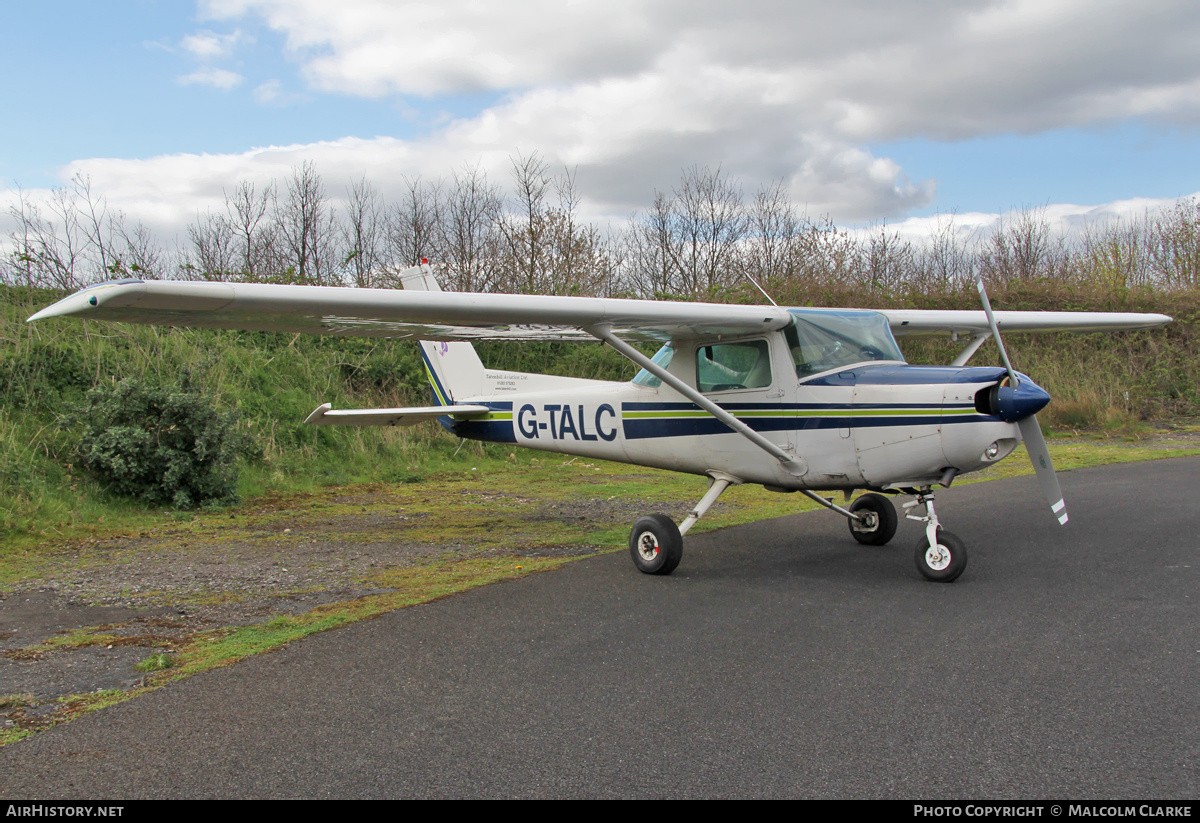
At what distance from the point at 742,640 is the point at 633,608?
97cm

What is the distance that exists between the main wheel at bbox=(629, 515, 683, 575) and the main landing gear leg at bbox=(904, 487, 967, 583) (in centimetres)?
179

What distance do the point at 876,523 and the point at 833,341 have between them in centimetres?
187

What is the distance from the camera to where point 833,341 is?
21.4ft

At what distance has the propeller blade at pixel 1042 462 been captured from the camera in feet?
18.6

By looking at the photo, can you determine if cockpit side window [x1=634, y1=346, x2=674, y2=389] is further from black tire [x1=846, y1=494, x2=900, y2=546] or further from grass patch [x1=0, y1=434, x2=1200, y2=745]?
black tire [x1=846, y1=494, x2=900, y2=546]

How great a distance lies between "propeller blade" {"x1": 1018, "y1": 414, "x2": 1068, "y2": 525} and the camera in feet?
18.6

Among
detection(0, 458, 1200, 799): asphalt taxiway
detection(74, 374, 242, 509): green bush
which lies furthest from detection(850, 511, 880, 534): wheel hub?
detection(74, 374, 242, 509): green bush

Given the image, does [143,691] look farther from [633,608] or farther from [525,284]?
→ [525,284]

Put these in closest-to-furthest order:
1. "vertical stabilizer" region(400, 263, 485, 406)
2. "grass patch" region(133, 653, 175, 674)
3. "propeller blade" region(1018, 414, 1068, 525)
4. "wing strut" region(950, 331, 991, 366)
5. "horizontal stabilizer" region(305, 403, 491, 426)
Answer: "grass patch" region(133, 653, 175, 674) → "propeller blade" region(1018, 414, 1068, 525) → "wing strut" region(950, 331, 991, 366) → "horizontal stabilizer" region(305, 403, 491, 426) → "vertical stabilizer" region(400, 263, 485, 406)

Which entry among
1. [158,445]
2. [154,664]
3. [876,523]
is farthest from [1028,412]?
[158,445]

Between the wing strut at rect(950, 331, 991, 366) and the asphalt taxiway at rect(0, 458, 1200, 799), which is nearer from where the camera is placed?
the asphalt taxiway at rect(0, 458, 1200, 799)

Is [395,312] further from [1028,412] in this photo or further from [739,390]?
[1028,412]

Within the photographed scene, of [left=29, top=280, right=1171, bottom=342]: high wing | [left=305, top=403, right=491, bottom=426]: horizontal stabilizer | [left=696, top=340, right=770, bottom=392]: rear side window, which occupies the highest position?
[left=29, top=280, right=1171, bottom=342]: high wing

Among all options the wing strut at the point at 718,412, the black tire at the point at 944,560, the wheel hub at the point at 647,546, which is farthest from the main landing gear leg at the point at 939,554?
the wheel hub at the point at 647,546
